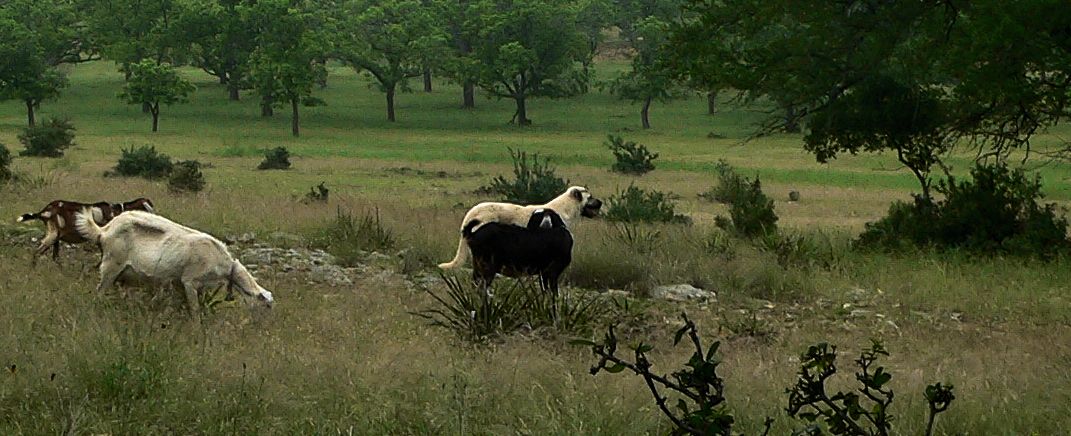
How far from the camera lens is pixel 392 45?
75.4 m

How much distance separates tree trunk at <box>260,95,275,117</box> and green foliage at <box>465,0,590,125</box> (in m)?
12.5

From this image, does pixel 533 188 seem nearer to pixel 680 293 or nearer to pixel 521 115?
pixel 680 293

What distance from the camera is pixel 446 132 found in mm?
64500

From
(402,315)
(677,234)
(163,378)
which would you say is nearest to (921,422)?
(163,378)

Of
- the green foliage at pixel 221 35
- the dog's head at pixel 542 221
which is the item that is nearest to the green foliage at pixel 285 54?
the green foliage at pixel 221 35

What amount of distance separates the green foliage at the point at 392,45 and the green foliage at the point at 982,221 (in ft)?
188

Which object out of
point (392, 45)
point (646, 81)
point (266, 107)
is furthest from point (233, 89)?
point (646, 81)

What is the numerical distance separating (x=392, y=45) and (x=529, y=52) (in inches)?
360

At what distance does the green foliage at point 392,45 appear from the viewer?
7462 centimetres

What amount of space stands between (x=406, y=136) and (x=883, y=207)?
120 feet

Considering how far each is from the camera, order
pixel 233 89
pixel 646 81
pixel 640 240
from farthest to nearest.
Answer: pixel 233 89
pixel 646 81
pixel 640 240

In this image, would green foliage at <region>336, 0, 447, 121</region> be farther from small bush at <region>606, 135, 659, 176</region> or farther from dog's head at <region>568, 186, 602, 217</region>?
dog's head at <region>568, 186, 602, 217</region>

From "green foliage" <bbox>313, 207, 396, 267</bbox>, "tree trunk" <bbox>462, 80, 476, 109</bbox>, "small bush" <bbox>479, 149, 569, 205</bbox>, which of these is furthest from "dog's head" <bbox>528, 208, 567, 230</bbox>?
"tree trunk" <bbox>462, 80, 476, 109</bbox>

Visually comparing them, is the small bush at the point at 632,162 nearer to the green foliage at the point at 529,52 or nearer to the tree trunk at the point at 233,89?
the green foliage at the point at 529,52
